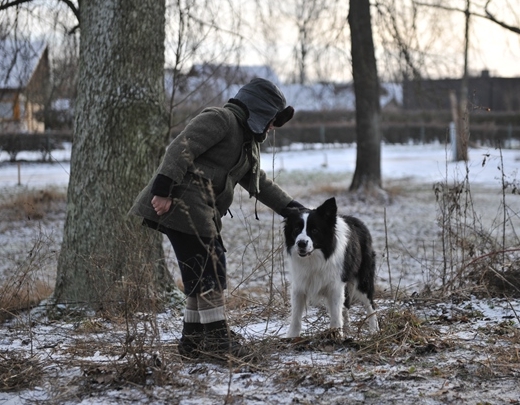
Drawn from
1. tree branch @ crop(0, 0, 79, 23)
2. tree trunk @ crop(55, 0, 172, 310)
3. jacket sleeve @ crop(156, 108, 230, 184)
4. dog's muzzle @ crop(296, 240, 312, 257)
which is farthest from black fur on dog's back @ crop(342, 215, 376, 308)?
tree branch @ crop(0, 0, 79, 23)

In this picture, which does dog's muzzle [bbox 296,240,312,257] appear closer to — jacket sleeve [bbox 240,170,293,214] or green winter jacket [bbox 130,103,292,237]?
jacket sleeve [bbox 240,170,293,214]

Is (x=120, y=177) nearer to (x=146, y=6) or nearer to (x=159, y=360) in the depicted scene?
(x=146, y=6)

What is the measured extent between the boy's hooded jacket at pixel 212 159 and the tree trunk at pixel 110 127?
7.66 ft

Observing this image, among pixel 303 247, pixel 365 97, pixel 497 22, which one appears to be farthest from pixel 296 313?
pixel 365 97

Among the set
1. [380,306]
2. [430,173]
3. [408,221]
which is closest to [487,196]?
[408,221]

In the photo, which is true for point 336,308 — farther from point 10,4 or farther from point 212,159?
point 10,4

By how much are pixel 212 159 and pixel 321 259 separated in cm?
138

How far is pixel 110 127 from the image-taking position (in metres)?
7.00

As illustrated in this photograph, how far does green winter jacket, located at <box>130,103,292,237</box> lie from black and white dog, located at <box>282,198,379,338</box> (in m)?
0.67

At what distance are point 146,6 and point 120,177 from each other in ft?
5.64

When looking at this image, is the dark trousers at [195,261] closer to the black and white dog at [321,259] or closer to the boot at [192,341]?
the boot at [192,341]

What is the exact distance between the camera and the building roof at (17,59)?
10.9m

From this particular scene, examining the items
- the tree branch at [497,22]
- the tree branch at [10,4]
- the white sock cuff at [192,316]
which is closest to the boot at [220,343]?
the white sock cuff at [192,316]

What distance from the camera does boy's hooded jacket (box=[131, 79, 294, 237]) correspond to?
14.6 feet
